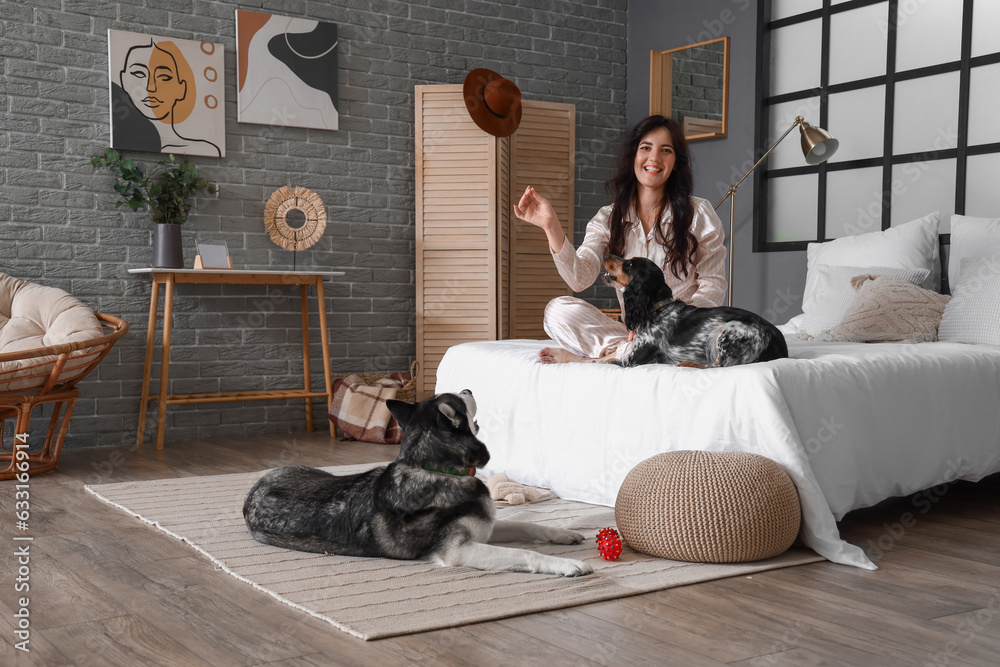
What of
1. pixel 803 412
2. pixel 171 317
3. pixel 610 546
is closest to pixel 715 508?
pixel 610 546

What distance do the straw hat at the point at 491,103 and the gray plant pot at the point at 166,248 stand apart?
1689 mm

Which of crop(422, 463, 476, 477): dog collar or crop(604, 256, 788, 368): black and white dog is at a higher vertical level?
crop(604, 256, 788, 368): black and white dog

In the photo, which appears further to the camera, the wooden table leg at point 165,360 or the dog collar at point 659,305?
the wooden table leg at point 165,360

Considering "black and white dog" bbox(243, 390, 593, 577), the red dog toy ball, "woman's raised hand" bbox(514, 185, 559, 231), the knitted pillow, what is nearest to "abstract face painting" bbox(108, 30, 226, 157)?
"woman's raised hand" bbox(514, 185, 559, 231)

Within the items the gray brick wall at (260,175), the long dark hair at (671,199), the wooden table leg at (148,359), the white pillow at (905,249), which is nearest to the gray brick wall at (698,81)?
the gray brick wall at (260,175)

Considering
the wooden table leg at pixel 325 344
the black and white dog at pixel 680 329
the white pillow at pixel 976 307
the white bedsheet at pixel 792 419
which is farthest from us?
the wooden table leg at pixel 325 344

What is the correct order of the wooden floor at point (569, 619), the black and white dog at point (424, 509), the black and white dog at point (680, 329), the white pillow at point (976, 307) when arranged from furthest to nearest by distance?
1. the white pillow at point (976, 307)
2. the black and white dog at point (680, 329)
3. the black and white dog at point (424, 509)
4. the wooden floor at point (569, 619)

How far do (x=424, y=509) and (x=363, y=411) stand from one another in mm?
2458

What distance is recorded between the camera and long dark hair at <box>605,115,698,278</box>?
3.10m

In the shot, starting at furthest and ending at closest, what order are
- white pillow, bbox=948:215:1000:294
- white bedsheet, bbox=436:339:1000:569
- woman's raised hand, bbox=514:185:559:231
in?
1. white pillow, bbox=948:215:1000:294
2. woman's raised hand, bbox=514:185:559:231
3. white bedsheet, bbox=436:339:1000:569

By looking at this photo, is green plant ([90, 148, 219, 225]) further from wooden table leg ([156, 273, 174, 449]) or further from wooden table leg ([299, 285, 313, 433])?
wooden table leg ([299, 285, 313, 433])

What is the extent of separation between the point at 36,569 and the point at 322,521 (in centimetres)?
70

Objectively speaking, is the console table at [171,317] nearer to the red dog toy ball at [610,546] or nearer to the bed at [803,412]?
the bed at [803,412]

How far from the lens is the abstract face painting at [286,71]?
4707 millimetres
